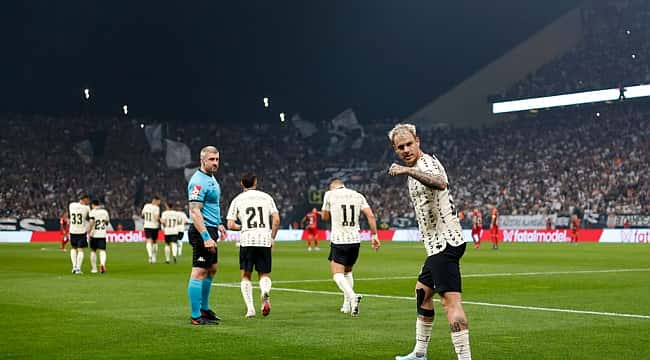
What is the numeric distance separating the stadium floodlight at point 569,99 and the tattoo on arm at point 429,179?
191 ft

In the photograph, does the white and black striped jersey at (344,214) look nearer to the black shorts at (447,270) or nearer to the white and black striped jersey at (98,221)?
the black shorts at (447,270)

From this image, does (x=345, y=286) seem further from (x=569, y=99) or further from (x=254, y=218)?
(x=569, y=99)

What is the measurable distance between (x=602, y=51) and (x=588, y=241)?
21935mm

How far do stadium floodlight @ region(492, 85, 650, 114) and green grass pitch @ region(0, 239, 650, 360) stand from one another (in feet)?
134

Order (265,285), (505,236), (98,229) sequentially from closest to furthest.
→ (265,285)
(98,229)
(505,236)

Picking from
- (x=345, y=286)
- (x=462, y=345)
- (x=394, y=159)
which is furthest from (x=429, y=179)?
(x=394, y=159)

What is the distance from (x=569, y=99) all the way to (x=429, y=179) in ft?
209

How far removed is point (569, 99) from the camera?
68938mm

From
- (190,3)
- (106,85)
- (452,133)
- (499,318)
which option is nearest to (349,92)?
(452,133)

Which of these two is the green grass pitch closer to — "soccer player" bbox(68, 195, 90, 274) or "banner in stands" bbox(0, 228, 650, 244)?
"soccer player" bbox(68, 195, 90, 274)

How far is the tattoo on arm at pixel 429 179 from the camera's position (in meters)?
7.81

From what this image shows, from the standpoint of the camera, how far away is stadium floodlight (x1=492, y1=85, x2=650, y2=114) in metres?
63.3

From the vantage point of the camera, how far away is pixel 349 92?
241ft

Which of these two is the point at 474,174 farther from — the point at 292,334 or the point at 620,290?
the point at 292,334
